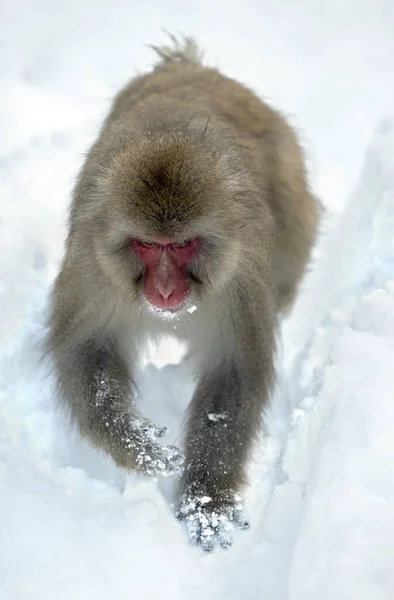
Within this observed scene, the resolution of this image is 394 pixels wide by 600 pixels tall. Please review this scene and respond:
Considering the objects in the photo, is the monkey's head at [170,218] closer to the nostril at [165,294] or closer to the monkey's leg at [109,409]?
the nostril at [165,294]

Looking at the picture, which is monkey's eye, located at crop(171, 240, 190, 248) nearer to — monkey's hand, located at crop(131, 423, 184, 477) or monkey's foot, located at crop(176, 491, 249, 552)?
monkey's hand, located at crop(131, 423, 184, 477)

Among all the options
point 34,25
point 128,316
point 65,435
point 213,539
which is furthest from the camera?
point 34,25

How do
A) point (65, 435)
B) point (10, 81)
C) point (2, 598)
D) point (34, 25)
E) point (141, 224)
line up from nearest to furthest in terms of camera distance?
1. point (2, 598)
2. point (141, 224)
3. point (65, 435)
4. point (10, 81)
5. point (34, 25)

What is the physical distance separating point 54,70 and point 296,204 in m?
3.01

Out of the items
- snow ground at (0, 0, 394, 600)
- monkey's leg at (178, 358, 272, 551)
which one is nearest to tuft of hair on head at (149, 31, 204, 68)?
snow ground at (0, 0, 394, 600)

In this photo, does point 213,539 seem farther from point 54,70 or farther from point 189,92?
point 54,70

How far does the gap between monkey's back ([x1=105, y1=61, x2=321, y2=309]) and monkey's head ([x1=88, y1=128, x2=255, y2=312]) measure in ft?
1.69

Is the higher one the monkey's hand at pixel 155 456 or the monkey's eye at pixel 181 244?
the monkey's eye at pixel 181 244

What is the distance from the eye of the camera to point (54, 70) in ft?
22.6

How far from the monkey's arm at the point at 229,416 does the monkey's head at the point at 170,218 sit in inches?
18.8

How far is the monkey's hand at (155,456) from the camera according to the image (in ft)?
12.5

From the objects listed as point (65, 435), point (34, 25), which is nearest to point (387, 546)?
point (65, 435)

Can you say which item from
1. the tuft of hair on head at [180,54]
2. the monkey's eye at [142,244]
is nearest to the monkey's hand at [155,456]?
the monkey's eye at [142,244]

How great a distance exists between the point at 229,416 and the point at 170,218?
123 centimetres
